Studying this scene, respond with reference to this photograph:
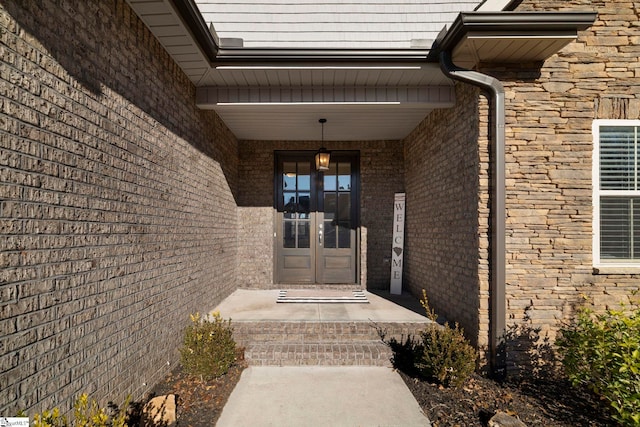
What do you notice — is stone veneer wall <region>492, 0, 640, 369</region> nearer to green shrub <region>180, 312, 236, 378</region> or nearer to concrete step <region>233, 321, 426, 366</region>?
concrete step <region>233, 321, 426, 366</region>

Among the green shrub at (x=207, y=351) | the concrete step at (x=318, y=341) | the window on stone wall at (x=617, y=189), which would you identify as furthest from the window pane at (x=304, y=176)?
the window on stone wall at (x=617, y=189)

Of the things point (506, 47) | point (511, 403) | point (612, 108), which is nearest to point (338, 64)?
point (506, 47)

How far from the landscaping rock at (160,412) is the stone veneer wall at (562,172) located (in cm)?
329

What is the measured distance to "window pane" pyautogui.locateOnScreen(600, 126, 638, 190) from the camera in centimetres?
336

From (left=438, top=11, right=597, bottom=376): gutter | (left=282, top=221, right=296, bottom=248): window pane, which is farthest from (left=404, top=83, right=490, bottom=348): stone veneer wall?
(left=282, top=221, right=296, bottom=248): window pane

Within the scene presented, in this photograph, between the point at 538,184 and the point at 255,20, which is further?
the point at 255,20

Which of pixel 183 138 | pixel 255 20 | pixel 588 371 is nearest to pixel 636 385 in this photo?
pixel 588 371

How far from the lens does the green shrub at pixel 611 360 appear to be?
7.39 ft

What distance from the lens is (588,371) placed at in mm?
2707

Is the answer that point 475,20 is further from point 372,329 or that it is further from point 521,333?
point 372,329

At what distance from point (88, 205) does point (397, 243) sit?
4.99 meters

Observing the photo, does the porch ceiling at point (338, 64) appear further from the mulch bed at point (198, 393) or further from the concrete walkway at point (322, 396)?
the mulch bed at point (198, 393)

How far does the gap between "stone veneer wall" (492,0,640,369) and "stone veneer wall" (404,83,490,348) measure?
0.29 m

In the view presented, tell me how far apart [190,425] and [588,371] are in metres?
3.39
